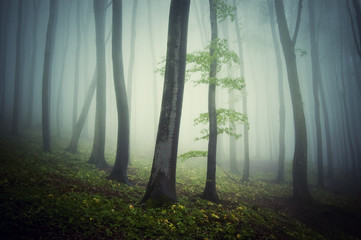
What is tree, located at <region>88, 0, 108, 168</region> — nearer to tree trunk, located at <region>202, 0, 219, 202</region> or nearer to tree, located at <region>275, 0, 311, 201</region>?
tree trunk, located at <region>202, 0, 219, 202</region>

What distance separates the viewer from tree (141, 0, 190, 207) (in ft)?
16.4

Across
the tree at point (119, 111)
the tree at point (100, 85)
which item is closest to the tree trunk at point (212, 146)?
the tree at point (119, 111)

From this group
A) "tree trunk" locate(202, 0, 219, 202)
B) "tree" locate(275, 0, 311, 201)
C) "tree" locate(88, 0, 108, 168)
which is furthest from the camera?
"tree" locate(88, 0, 108, 168)

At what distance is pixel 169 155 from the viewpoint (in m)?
5.09

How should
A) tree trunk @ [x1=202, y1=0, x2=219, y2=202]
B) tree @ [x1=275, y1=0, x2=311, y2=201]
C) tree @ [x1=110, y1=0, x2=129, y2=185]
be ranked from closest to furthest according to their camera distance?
tree trunk @ [x1=202, y1=0, x2=219, y2=202], tree @ [x1=110, y1=0, x2=129, y2=185], tree @ [x1=275, y1=0, x2=311, y2=201]

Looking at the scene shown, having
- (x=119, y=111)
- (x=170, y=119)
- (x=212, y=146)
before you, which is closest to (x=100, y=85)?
(x=119, y=111)

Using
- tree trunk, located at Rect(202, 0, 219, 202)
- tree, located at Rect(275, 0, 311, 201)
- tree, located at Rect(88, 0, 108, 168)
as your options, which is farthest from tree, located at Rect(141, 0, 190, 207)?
tree, located at Rect(275, 0, 311, 201)

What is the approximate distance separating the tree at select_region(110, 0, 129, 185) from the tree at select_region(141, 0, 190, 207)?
11.0 ft

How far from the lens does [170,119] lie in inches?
203

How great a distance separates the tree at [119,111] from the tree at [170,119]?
3.34 m

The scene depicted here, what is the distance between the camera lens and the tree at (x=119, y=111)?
307 inches

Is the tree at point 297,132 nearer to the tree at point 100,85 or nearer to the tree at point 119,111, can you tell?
the tree at point 119,111

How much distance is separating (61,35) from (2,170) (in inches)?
1342

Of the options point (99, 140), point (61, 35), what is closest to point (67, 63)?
point (61, 35)
